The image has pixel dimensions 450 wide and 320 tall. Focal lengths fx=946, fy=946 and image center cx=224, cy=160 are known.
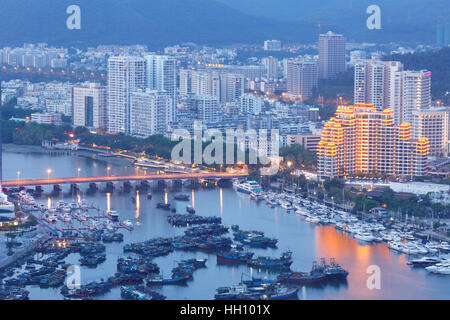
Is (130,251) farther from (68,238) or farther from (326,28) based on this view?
(326,28)

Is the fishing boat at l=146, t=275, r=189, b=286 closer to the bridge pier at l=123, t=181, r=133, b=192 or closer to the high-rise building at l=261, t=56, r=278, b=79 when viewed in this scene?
the bridge pier at l=123, t=181, r=133, b=192

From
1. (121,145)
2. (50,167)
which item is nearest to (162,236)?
(50,167)

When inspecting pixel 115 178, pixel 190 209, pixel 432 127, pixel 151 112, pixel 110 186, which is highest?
pixel 151 112

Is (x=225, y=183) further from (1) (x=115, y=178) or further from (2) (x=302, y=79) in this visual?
(2) (x=302, y=79)

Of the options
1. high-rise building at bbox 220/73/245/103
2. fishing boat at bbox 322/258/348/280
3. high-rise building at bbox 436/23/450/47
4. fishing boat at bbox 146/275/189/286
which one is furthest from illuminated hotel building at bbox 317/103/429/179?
high-rise building at bbox 436/23/450/47

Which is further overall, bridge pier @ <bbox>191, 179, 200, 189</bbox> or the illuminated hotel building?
bridge pier @ <bbox>191, 179, 200, 189</bbox>

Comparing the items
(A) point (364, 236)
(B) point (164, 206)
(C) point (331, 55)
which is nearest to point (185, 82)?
(C) point (331, 55)
